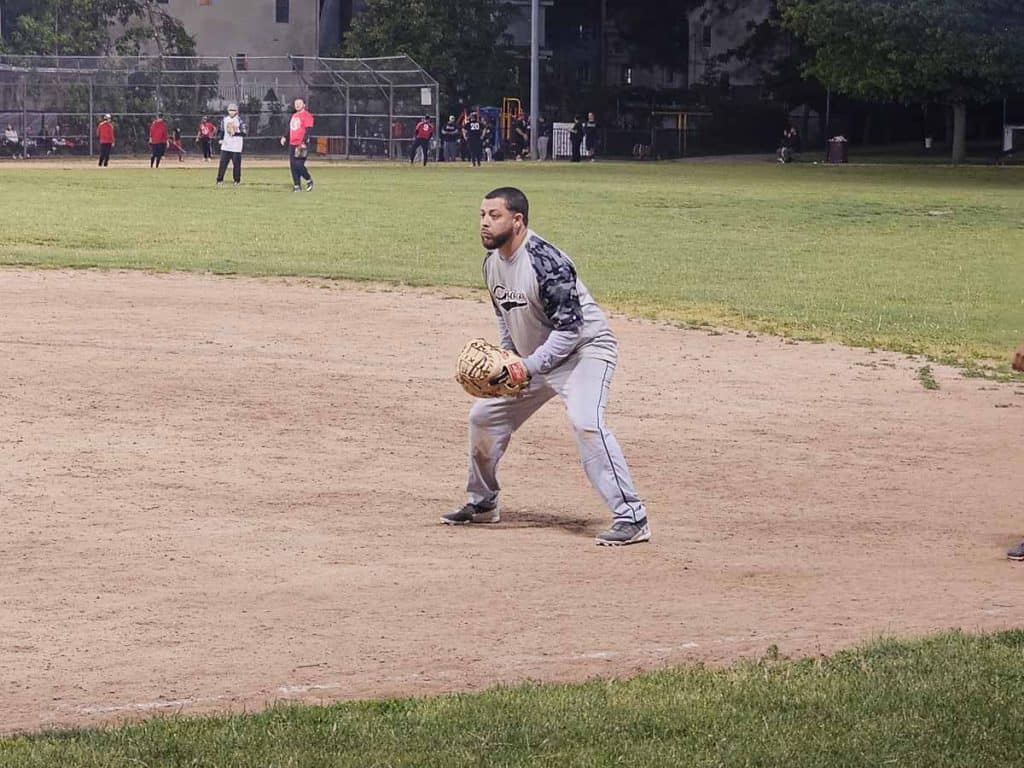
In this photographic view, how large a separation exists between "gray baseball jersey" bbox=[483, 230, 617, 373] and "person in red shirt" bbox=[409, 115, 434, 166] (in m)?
45.5

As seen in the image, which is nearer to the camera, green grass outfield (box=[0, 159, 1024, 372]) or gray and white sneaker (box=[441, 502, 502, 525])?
gray and white sneaker (box=[441, 502, 502, 525])

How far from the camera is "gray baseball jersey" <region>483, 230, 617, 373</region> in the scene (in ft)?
26.6

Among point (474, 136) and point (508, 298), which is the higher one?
point (474, 136)

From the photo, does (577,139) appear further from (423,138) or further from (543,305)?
(543,305)

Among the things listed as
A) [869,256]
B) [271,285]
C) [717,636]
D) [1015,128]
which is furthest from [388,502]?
[1015,128]

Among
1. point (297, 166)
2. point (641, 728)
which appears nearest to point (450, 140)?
point (297, 166)

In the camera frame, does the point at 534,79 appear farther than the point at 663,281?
Yes

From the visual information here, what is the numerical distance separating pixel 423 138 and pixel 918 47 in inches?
657

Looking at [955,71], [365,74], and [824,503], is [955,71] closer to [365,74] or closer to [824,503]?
[365,74]

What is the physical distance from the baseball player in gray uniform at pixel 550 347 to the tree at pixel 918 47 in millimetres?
46094

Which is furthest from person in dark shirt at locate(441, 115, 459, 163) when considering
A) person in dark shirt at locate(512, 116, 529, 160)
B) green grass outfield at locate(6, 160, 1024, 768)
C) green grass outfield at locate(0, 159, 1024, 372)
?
green grass outfield at locate(0, 159, 1024, 372)

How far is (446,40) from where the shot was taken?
6694cm

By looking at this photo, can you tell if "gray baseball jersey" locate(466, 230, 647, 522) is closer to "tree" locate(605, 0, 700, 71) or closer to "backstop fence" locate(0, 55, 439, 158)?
"backstop fence" locate(0, 55, 439, 158)

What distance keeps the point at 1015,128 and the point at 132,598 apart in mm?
59962
